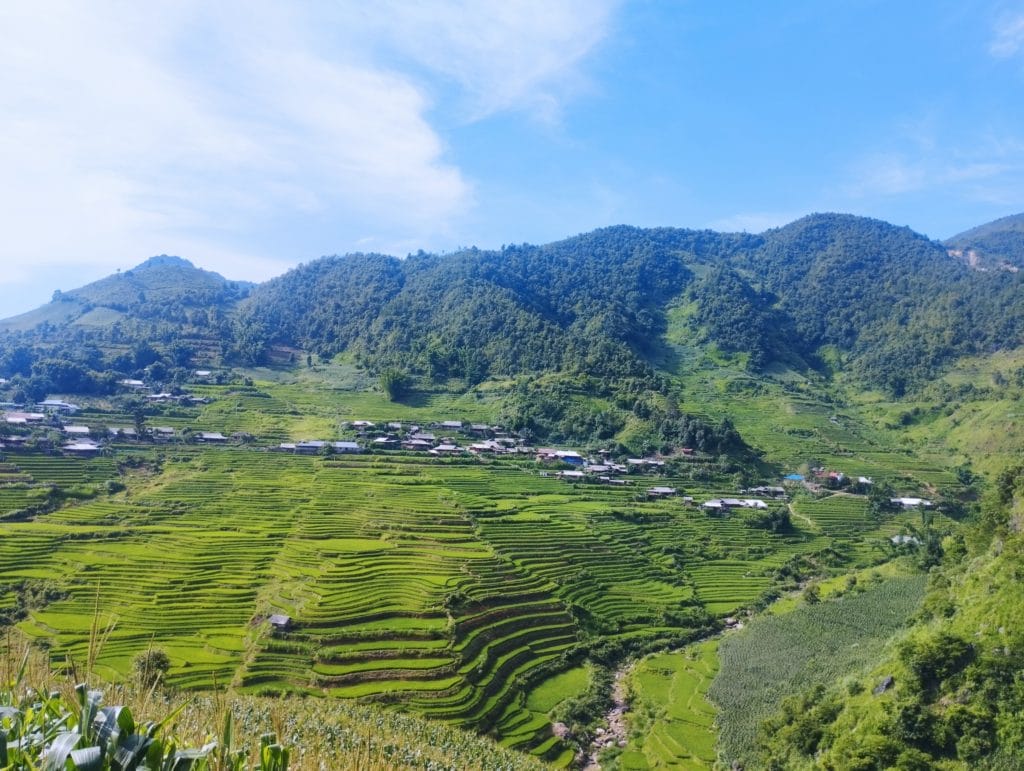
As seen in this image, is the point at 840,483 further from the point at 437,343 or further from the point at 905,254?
the point at 905,254

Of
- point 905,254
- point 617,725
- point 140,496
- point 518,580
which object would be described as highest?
point 905,254

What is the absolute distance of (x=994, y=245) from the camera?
167 meters

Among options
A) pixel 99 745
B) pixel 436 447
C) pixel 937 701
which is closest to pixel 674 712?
pixel 937 701

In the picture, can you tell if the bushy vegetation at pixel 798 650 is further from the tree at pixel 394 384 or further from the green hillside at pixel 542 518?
the tree at pixel 394 384

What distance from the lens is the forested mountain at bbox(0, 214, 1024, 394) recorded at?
291ft

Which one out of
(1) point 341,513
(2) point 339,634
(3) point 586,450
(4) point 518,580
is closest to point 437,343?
(3) point 586,450

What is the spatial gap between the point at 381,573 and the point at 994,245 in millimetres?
204624

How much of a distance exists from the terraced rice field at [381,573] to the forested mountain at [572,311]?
38811mm

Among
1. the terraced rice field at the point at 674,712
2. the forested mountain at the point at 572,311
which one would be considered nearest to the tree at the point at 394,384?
the forested mountain at the point at 572,311

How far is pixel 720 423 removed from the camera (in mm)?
64750

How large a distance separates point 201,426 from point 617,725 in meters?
50.5

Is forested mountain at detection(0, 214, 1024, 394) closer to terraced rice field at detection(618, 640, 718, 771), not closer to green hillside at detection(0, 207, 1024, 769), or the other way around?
green hillside at detection(0, 207, 1024, 769)

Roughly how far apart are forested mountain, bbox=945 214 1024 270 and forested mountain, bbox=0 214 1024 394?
401 inches

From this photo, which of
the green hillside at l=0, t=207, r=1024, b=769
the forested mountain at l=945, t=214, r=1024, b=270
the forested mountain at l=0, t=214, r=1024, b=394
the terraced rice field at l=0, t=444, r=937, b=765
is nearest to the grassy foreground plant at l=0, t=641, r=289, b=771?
the green hillside at l=0, t=207, r=1024, b=769
